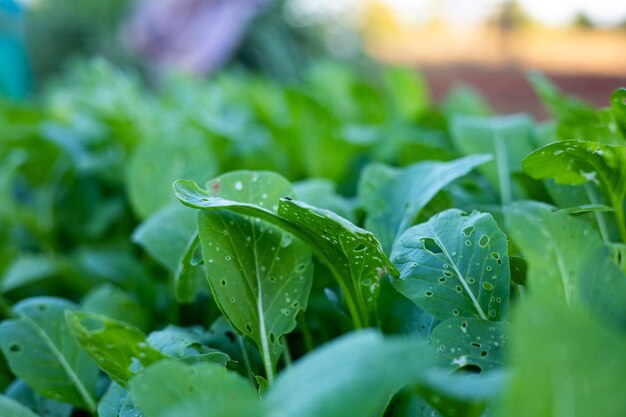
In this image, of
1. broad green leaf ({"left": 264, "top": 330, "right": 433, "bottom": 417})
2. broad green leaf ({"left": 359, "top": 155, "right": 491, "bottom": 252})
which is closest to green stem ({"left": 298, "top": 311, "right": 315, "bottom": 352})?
broad green leaf ({"left": 359, "top": 155, "right": 491, "bottom": 252})

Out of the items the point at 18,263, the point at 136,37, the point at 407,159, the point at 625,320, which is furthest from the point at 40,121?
the point at 136,37

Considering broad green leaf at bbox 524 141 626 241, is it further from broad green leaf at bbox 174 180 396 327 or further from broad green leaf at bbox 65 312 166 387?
broad green leaf at bbox 65 312 166 387

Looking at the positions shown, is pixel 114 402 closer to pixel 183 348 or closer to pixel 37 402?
pixel 183 348

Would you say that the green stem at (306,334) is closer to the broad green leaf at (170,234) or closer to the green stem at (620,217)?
the broad green leaf at (170,234)

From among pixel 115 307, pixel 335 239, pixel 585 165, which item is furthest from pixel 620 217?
pixel 115 307

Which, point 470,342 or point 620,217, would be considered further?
point 620,217

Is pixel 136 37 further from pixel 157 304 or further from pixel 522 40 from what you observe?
pixel 157 304
